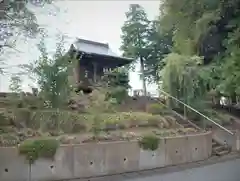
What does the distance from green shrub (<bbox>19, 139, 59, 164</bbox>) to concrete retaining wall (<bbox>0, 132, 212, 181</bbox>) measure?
0.12 metres

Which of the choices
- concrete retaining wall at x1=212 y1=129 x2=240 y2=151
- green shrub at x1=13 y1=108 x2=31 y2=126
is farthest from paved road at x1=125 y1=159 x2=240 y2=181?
green shrub at x1=13 y1=108 x2=31 y2=126

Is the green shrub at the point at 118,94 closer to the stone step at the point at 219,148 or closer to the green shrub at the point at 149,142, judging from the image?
the stone step at the point at 219,148

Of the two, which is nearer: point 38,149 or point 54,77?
point 38,149

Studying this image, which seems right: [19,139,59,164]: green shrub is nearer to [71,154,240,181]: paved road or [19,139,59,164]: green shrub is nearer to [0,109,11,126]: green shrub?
[71,154,240,181]: paved road

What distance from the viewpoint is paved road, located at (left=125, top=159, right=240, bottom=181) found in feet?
29.1

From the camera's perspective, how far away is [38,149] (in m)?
7.56

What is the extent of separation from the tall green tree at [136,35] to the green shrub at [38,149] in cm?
1937

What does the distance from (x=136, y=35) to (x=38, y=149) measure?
2109cm

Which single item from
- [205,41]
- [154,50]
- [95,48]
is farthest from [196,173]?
[154,50]

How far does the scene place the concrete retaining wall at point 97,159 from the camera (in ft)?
24.2

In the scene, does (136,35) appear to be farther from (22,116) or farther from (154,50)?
(22,116)

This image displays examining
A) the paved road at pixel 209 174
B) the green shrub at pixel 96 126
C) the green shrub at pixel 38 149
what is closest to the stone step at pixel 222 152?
the paved road at pixel 209 174

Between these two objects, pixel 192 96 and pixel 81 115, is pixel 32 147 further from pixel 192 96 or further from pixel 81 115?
pixel 192 96

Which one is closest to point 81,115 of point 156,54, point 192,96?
point 192,96
